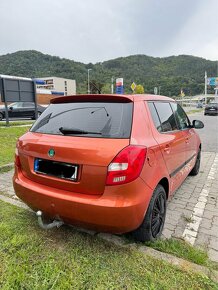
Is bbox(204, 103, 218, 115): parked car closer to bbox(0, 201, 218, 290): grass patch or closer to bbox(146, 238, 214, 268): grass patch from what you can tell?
bbox(146, 238, 214, 268): grass patch

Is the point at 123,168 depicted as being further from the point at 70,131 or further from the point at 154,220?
the point at 154,220

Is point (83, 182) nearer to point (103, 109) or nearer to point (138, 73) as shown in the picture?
point (103, 109)

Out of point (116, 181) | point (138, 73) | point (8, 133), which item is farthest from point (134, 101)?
point (138, 73)

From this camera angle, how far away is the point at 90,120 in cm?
249

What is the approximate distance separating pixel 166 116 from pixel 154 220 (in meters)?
1.41

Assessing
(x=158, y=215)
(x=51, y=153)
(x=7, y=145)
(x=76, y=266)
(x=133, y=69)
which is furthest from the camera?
(x=133, y=69)

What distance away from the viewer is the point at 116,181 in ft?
6.91

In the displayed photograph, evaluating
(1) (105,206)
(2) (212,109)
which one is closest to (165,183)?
(1) (105,206)

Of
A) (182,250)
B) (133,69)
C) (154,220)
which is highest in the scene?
(133,69)

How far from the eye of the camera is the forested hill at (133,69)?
80363 mm

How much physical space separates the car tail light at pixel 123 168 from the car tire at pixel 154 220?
1.74 feet

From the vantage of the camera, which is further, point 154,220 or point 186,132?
point 186,132

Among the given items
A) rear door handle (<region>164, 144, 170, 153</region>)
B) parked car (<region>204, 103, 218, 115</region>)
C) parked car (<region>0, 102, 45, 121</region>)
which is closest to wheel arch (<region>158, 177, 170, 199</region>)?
rear door handle (<region>164, 144, 170, 153</region>)

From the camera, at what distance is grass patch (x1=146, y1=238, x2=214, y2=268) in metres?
2.38
